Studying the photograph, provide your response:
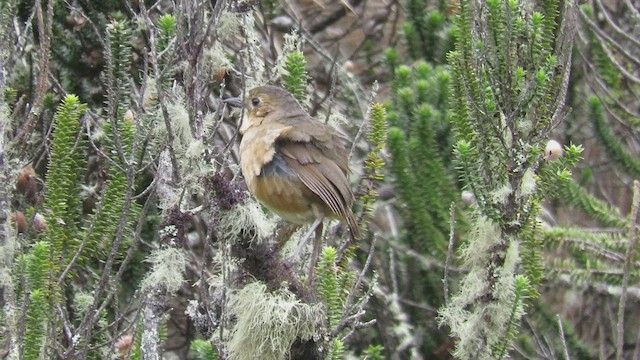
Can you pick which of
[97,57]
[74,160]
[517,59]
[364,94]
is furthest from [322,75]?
[74,160]

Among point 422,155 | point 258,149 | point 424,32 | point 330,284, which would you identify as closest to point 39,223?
point 258,149

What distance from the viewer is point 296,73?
15.0 feet

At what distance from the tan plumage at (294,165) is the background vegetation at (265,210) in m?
0.12

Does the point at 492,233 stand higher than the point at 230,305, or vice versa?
the point at 492,233

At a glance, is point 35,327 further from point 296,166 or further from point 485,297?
point 485,297

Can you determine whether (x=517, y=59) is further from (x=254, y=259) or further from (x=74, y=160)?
(x=74, y=160)

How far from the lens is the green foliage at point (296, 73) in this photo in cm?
447

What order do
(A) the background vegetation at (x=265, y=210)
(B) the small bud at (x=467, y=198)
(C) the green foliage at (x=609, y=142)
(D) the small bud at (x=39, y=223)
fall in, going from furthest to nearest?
(C) the green foliage at (x=609, y=142) → (B) the small bud at (x=467, y=198) → (D) the small bud at (x=39, y=223) → (A) the background vegetation at (x=265, y=210)

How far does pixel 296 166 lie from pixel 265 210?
42 centimetres

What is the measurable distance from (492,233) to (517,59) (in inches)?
30.7

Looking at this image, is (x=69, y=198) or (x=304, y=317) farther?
(x=69, y=198)

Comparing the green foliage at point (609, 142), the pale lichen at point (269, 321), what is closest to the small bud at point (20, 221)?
the pale lichen at point (269, 321)

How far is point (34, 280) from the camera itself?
3.71m

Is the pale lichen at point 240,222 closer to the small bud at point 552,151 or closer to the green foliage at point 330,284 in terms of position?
the green foliage at point 330,284
